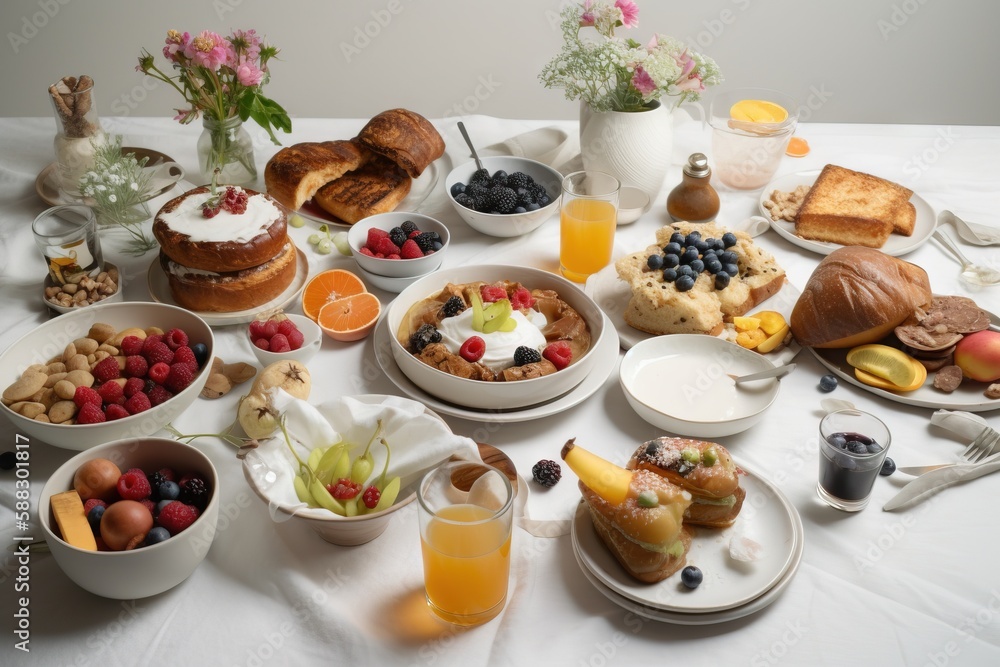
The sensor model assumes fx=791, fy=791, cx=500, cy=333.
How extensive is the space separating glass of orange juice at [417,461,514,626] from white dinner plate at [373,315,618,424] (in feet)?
1.18

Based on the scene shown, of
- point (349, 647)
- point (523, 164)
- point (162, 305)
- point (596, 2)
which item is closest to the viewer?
point (349, 647)

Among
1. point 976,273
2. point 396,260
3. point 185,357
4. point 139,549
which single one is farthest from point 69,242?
point 976,273

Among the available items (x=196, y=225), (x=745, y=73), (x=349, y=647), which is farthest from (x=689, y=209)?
(x=745, y=73)

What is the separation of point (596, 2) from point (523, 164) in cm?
53

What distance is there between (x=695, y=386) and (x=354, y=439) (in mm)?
771

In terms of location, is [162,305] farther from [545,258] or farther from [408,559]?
[545,258]

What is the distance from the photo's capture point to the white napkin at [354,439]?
52.9 inches

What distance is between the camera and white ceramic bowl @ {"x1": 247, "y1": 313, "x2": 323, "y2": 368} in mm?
1776

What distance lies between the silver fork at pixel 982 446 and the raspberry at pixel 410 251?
4.43ft

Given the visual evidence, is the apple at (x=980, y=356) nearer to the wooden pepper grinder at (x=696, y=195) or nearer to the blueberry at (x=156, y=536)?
the wooden pepper grinder at (x=696, y=195)

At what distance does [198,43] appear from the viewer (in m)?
2.11

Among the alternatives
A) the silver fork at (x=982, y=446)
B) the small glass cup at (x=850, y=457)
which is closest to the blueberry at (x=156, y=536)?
the small glass cup at (x=850, y=457)

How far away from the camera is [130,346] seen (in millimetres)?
1685

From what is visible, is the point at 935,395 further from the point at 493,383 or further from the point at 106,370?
the point at 106,370
